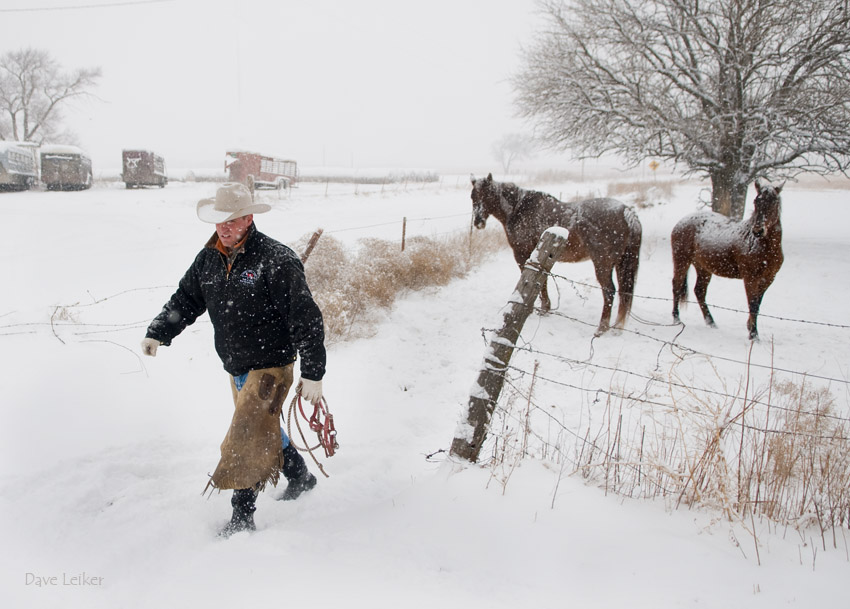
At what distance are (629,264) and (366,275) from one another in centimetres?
382

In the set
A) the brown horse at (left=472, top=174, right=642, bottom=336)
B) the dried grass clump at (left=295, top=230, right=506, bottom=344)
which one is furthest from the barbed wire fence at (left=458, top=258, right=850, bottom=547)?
the dried grass clump at (left=295, top=230, right=506, bottom=344)

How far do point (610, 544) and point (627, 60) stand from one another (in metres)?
13.1

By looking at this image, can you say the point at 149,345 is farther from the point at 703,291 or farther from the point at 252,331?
the point at 703,291

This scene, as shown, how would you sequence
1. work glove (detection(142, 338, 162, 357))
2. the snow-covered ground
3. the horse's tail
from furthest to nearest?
the horse's tail, work glove (detection(142, 338, 162, 357)), the snow-covered ground

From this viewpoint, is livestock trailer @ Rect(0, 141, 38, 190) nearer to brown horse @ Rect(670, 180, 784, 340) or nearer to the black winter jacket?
the black winter jacket

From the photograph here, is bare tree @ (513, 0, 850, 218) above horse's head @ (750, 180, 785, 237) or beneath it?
above

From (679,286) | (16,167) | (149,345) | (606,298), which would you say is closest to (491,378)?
(149,345)

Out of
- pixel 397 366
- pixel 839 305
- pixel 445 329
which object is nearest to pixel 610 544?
pixel 397 366

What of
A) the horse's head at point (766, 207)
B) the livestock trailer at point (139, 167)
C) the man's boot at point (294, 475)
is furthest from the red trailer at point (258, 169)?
the man's boot at point (294, 475)

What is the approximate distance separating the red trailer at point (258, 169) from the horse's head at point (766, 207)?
74.0 ft

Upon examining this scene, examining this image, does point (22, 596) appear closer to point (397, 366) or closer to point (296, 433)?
point (296, 433)

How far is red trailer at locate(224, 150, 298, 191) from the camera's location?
23.8 metres

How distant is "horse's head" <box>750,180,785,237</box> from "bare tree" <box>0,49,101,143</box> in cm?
4589

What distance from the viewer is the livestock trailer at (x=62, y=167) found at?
1809 cm
